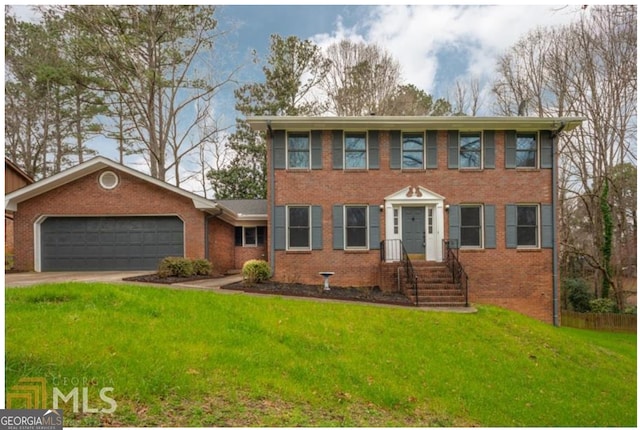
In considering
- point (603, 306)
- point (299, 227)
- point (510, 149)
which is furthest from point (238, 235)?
point (603, 306)

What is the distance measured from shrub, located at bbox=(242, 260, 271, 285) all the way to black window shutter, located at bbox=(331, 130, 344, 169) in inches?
157

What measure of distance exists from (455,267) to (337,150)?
16.9 ft

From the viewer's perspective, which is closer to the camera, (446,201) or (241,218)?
(446,201)

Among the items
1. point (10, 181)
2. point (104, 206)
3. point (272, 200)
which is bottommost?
point (104, 206)

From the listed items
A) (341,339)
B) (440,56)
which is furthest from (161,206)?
(440,56)

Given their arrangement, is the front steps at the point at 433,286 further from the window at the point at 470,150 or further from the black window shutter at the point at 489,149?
the black window shutter at the point at 489,149

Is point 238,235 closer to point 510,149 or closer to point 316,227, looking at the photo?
point 316,227

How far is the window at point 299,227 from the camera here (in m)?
11.7

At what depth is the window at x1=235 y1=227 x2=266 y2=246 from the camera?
1560 cm

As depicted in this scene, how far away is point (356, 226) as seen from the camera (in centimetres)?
1176

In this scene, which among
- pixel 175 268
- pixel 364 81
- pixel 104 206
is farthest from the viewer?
pixel 364 81

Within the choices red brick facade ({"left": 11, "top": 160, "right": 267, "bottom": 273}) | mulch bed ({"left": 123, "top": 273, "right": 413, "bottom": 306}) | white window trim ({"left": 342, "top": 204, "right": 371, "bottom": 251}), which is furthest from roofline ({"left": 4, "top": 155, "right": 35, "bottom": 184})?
white window trim ({"left": 342, "top": 204, "right": 371, "bottom": 251})

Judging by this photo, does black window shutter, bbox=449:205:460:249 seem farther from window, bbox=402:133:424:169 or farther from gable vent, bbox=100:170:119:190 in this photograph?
gable vent, bbox=100:170:119:190

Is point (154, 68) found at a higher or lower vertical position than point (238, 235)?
higher
